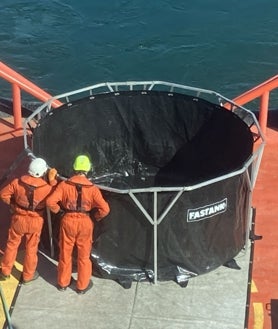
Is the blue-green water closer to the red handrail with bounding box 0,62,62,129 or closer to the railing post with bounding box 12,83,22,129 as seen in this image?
the railing post with bounding box 12,83,22,129

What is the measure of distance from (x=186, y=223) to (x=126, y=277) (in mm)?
985

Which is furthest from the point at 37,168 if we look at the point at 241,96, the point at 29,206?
the point at 241,96

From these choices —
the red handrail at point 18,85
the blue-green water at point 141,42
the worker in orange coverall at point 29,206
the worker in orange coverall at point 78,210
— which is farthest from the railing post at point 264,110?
the blue-green water at point 141,42

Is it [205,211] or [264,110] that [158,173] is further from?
[205,211]

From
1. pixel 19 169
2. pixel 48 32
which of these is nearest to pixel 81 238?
pixel 19 169

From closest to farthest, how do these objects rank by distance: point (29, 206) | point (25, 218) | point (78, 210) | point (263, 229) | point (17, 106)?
point (78, 210) → point (29, 206) → point (25, 218) → point (263, 229) → point (17, 106)

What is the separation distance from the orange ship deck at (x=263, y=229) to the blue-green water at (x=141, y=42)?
855cm

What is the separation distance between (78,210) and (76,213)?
6 cm

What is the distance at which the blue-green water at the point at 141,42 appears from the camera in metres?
21.4

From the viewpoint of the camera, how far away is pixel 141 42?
75.4ft

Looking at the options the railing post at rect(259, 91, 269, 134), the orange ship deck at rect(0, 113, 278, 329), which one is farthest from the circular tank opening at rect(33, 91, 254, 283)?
the railing post at rect(259, 91, 269, 134)

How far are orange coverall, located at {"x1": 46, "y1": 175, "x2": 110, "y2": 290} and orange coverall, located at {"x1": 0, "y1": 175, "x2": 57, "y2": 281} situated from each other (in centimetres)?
21

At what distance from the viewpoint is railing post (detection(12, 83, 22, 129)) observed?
460 inches

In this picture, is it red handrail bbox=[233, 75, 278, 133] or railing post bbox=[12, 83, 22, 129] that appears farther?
railing post bbox=[12, 83, 22, 129]
